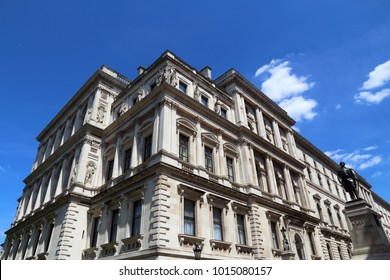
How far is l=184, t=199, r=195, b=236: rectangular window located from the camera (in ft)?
54.1

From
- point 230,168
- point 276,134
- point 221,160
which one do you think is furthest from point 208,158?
point 276,134

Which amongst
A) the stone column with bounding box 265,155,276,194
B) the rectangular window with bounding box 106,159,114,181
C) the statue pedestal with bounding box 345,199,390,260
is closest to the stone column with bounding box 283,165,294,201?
the stone column with bounding box 265,155,276,194

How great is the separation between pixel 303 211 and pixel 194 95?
16.7 metres

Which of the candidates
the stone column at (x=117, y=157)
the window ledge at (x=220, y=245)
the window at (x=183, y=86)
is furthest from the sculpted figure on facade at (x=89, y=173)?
the window ledge at (x=220, y=245)

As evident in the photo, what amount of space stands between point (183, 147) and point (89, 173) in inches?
361

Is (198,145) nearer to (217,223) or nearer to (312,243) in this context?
(217,223)

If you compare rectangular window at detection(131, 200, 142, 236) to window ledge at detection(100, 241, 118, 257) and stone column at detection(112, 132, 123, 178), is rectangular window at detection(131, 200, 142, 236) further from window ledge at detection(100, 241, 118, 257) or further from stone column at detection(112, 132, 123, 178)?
stone column at detection(112, 132, 123, 178)

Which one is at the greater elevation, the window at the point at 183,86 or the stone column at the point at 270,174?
the window at the point at 183,86

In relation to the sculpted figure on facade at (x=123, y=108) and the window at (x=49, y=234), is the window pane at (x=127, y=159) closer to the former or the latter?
the sculpted figure on facade at (x=123, y=108)

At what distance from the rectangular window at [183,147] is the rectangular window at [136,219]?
434cm

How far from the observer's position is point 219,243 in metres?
17.2

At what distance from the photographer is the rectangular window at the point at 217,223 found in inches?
709

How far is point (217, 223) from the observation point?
18438 mm

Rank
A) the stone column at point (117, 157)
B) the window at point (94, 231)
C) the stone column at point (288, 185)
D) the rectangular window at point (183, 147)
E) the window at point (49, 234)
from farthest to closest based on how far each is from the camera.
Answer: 1. the stone column at point (288, 185)
2. the window at point (49, 234)
3. the stone column at point (117, 157)
4. the window at point (94, 231)
5. the rectangular window at point (183, 147)
